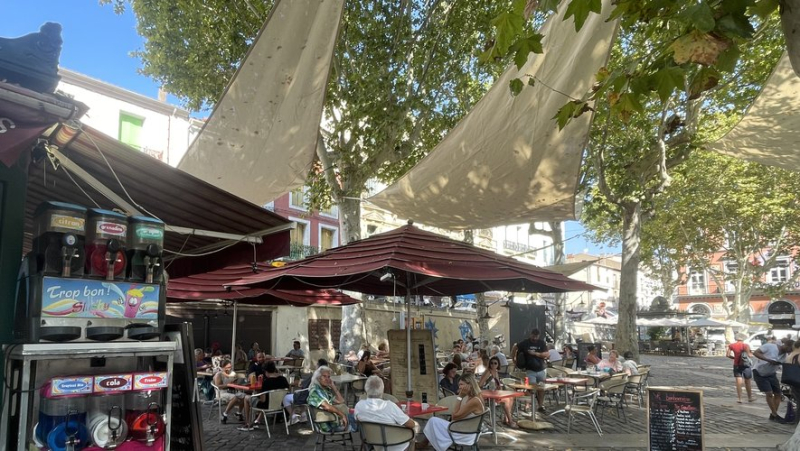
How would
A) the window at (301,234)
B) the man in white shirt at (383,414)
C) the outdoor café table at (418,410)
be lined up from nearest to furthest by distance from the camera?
the man in white shirt at (383,414)
the outdoor café table at (418,410)
the window at (301,234)

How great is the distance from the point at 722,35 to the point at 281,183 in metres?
6.04

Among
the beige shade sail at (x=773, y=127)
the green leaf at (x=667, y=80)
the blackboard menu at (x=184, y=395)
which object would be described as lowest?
the blackboard menu at (x=184, y=395)

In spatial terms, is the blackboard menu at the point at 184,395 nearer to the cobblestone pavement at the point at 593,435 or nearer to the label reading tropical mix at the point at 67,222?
the label reading tropical mix at the point at 67,222

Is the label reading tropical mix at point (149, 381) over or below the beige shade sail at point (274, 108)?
below

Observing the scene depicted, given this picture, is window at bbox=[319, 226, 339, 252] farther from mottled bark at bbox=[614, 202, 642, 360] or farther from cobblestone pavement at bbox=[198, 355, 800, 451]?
cobblestone pavement at bbox=[198, 355, 800, 451]

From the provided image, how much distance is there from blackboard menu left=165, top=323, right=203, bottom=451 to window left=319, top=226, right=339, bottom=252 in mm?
24942

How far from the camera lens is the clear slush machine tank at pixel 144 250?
3.34 meters

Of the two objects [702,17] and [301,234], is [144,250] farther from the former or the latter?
[301,234]

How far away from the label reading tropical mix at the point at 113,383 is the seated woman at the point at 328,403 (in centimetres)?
396

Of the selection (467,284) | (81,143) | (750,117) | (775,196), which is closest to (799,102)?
(750,117)

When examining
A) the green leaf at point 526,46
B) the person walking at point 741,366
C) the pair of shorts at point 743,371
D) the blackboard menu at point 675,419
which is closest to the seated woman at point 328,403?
the blackboard menu at point 675,419

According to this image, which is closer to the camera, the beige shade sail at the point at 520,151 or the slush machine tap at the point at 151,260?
the slush machine tap at the point at 151,260

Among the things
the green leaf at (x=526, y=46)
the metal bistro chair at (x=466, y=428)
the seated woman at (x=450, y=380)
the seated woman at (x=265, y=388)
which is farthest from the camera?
the seated woman at (x=450, y=380)

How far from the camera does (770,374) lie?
34.4 ft
